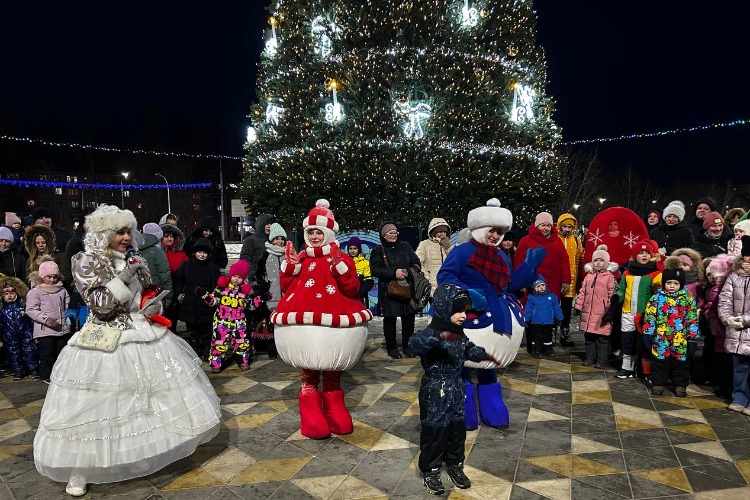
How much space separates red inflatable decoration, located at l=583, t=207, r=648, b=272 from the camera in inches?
289

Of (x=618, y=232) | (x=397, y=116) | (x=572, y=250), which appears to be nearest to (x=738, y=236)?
(x=618, y=232)

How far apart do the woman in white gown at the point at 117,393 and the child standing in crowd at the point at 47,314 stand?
127 inches

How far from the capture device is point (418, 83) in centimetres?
1356

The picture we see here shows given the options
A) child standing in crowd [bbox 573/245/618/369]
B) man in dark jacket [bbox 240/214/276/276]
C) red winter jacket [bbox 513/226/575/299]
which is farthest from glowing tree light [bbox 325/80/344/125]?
child standing in crowd [bbox 573/245/618/369]

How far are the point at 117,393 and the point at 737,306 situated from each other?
559cm

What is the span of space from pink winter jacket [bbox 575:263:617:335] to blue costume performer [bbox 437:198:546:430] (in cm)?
238

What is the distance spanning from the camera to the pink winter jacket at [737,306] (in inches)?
192

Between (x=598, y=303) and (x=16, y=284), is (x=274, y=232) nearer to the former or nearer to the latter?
(x=16, y=284)

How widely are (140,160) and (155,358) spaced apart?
151 ft

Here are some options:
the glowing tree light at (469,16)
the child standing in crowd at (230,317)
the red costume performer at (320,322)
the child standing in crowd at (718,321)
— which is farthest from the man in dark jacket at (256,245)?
the glowing tree light at (469,16)

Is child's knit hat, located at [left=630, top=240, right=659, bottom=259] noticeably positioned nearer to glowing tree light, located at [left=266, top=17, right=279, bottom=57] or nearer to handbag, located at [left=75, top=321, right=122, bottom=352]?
handbag, located at [left=75, top=321, right=122, bottom=352]

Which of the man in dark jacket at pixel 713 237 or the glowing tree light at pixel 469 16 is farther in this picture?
the glowing tree light at pixel 469 16

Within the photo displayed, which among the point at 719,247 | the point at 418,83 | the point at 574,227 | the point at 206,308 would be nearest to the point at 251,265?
the point at 206,308

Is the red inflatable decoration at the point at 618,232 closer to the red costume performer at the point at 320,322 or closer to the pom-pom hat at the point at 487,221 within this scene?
the pom-pom hat at the point at 487,221
